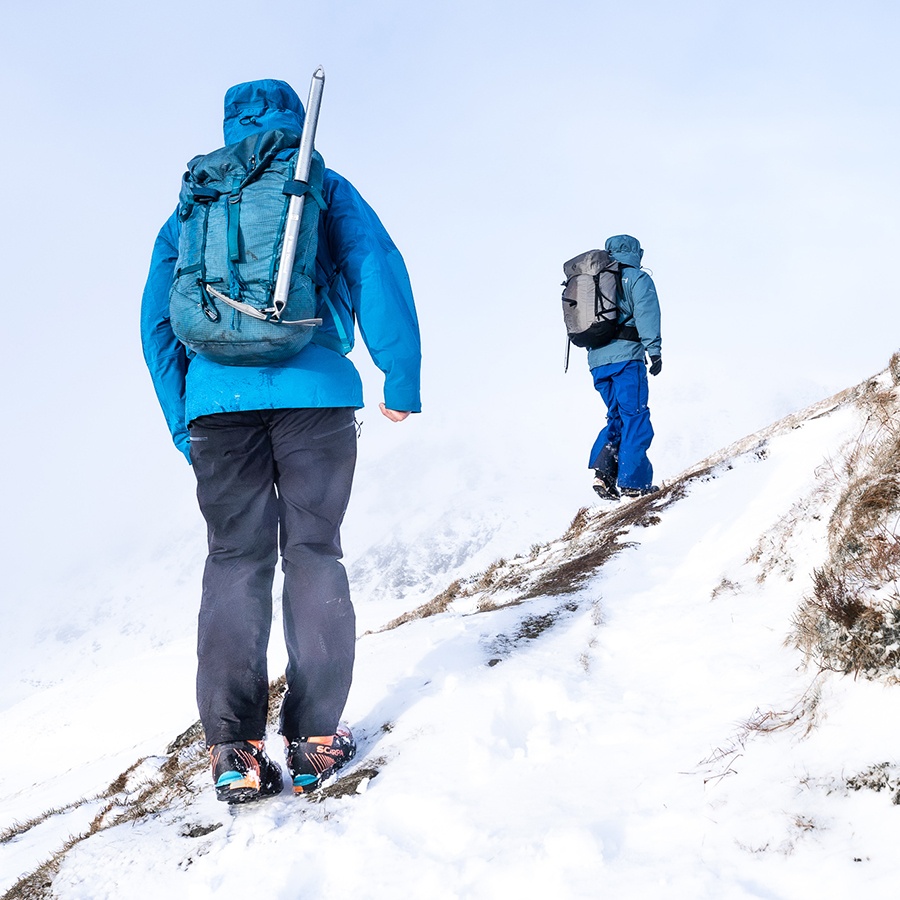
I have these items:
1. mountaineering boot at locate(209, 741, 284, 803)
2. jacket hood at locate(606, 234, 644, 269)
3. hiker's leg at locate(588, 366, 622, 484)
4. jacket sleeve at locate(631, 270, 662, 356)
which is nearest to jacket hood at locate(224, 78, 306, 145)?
mountaineering boot at locate(209, 741, 284, 803)

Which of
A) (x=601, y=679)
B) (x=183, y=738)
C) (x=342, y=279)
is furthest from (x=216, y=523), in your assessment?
(x=183, y=738)

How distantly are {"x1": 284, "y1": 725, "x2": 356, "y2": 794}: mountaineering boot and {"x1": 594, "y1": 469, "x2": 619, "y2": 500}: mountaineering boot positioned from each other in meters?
7.73

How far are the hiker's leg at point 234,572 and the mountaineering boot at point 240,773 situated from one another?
0.05m

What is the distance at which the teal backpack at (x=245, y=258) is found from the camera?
308 cm

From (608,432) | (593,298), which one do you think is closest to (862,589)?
(593,298)

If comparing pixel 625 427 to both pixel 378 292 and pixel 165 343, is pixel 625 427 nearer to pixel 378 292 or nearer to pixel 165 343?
pixel 378 292

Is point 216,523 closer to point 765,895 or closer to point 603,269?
point 765,895

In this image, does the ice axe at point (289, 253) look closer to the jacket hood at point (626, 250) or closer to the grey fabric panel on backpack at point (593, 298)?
the grey fabric panel on backpack at point (593, 298)

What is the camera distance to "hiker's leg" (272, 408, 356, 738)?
3.30 meters

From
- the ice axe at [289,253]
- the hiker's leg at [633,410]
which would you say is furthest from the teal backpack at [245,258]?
the hiker's leg at [633,410]

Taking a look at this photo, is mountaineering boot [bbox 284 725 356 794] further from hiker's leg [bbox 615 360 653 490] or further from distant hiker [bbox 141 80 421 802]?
hiker's leg [bbox 615 360 653 490]

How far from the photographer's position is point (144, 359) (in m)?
3.63

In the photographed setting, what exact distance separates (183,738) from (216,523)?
4512 millimetres

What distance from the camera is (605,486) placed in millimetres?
10828
